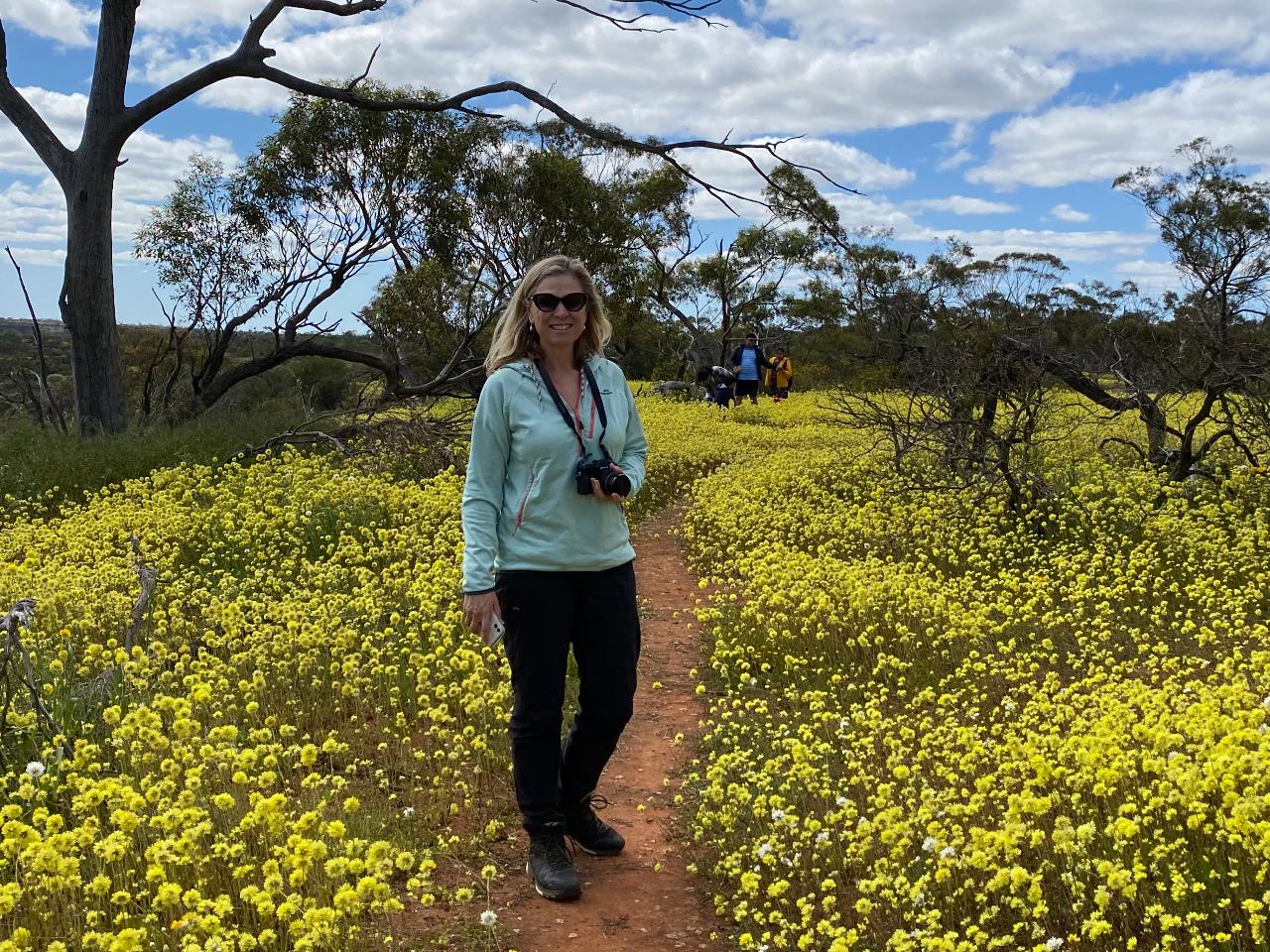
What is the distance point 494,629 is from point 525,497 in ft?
1.45

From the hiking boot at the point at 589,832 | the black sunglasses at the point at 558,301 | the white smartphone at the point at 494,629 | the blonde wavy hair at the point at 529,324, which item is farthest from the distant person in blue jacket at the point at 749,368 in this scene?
the white smartphone at the point at 494,629

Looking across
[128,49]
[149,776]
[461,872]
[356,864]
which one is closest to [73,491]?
[128,49]

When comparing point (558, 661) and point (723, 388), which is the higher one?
point (723, 388)

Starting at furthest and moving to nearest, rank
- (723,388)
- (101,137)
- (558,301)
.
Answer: (723,388) < (101,137) < (558,301)

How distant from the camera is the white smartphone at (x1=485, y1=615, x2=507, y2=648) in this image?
3.46m

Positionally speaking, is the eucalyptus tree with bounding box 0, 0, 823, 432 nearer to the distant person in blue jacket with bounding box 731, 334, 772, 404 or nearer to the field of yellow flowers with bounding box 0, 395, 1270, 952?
the field of yellow flowers with bounding box 0, 395, 1270, 952

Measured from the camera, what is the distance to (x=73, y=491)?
1070cm

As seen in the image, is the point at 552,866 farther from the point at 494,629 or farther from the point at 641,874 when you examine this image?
the point at 494,629

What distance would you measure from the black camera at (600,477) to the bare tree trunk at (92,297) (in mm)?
11477

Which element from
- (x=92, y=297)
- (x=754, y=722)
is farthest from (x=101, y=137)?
(x=754, y=722)

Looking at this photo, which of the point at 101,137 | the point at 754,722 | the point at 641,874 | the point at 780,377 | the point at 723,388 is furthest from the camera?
the point at 780,377

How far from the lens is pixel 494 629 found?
3.48 meters

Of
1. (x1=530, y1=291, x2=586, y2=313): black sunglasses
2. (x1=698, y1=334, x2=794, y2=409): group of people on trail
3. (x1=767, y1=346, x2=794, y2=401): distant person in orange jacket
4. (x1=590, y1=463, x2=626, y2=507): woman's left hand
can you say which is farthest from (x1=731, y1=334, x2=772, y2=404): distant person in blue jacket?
(x1=590, y1=463, x2=626, y2=507): woman's left hand

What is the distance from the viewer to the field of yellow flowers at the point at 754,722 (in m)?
3.21
